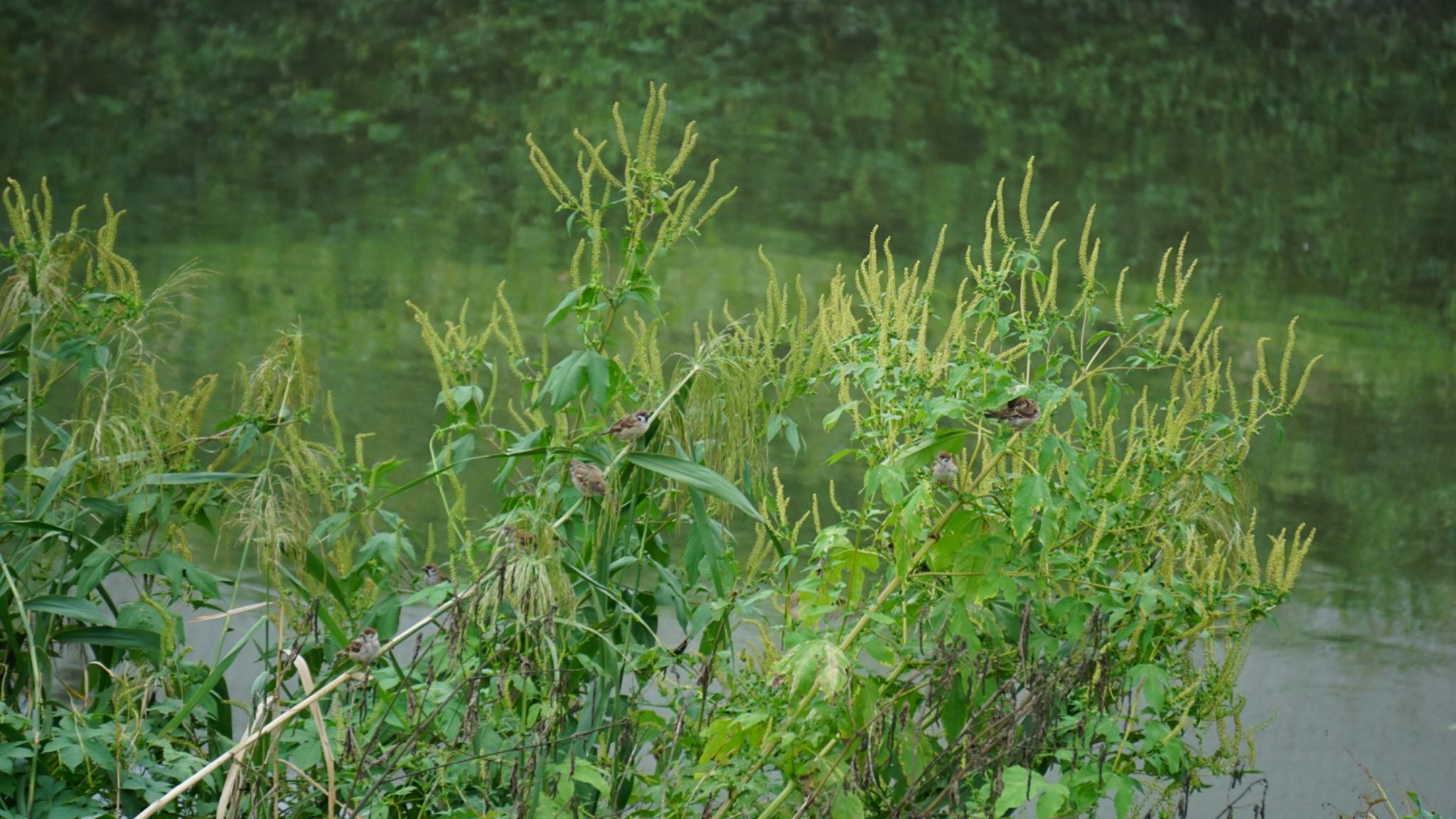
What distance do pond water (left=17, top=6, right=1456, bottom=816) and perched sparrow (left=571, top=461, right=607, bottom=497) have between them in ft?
5.40

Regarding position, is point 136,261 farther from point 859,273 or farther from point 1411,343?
point 1411,343

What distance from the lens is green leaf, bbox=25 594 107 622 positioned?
1652mm

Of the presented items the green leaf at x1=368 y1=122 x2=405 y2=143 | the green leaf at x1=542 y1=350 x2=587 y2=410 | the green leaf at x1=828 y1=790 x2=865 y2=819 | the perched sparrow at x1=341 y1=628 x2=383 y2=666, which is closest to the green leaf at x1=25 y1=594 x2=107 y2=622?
the perched sparrow at x1=341 y1=628 x2=383 y2=666

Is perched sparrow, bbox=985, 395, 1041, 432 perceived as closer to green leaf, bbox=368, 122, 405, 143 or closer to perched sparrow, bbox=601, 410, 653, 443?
perched sparrow, bbox=601, 410, 653, 443

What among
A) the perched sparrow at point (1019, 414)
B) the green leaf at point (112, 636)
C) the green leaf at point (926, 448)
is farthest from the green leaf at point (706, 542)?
the green leaf at point (112, 636)

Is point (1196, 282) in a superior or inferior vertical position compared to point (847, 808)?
inferior

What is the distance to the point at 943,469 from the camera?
152 centimetres

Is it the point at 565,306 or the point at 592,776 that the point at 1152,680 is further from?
the point at 565,306

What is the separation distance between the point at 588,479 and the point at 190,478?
0.49 meters

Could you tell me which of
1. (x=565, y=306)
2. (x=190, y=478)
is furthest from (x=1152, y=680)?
(x=190, y=478)

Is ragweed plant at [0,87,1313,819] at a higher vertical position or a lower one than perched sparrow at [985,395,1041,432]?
lower

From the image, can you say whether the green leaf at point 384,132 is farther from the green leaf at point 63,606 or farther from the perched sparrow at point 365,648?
the perched sparrow at point 365,648

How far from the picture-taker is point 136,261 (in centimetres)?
405

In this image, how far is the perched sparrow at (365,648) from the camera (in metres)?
Answer: 1.50
